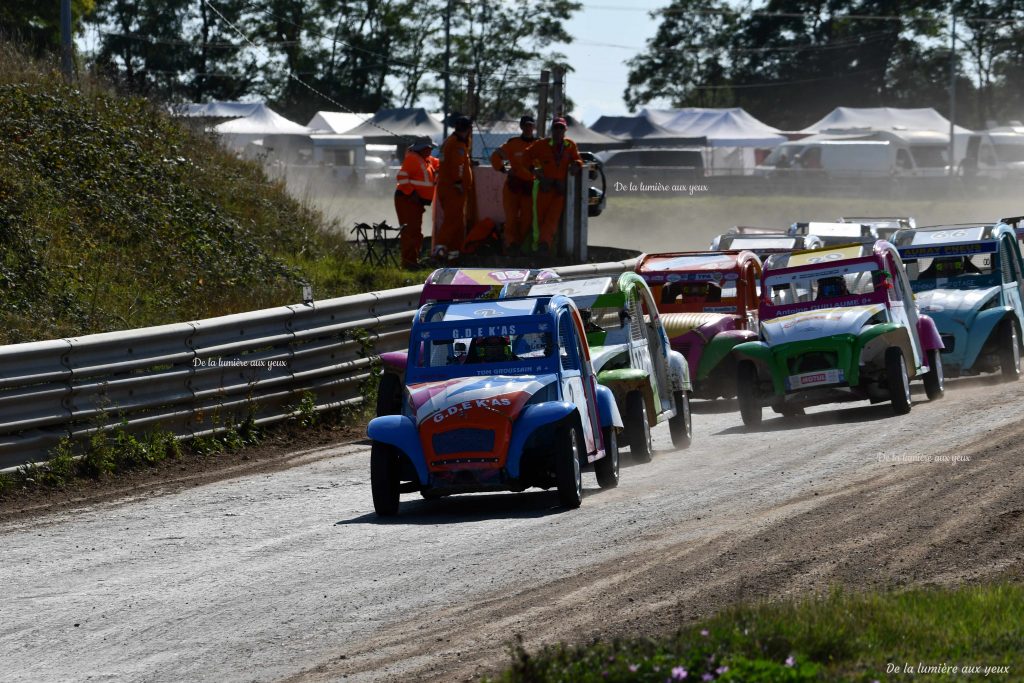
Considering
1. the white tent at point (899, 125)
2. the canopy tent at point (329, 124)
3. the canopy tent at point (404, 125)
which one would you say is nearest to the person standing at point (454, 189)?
the canopy tent at point (404, 125)

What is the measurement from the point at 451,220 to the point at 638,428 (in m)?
11.1

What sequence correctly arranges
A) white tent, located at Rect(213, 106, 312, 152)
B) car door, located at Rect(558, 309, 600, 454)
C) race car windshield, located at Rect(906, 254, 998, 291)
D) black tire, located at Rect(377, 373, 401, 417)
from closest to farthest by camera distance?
car door, located at Rect(558, 309, 600, 454), black tire, located at Rect(377, 373, 401, 417), race car windshield, located at Rect(906, 254, 998, 291), white tent, located at Rect(213, 106, 312, 152)

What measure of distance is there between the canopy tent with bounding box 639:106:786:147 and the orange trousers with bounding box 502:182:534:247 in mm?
44487

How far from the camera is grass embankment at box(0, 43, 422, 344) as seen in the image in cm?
1611

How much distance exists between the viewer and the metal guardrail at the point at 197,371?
460 inches

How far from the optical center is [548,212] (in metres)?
23.3

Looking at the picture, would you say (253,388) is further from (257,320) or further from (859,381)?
(859,381)

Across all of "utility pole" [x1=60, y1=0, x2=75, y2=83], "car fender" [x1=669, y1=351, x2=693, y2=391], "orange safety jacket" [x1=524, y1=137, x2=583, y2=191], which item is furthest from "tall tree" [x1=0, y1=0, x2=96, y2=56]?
"car fender" [x1=669, y1=351, x2=693, y2=391]

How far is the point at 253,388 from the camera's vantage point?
1402 cm

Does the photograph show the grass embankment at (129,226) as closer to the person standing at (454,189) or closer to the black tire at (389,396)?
the person standing at (454,189)

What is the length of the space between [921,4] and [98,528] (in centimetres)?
9332

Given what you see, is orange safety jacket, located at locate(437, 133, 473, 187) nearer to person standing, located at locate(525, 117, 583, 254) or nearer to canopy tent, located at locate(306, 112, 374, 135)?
person standing, located at locate(525, 117, 583, 254)

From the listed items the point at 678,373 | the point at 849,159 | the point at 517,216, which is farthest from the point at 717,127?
the point at 678,373

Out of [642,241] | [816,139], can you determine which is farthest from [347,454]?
[816,139]
